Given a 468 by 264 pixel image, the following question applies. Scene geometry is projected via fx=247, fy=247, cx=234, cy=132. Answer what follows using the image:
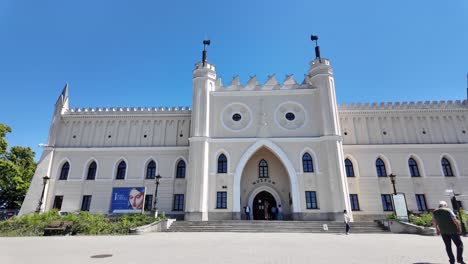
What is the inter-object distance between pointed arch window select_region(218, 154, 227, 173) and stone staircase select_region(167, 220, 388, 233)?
5183mm

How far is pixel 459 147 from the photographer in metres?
21.9

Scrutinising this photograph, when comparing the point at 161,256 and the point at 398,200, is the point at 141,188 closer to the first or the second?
the point at 161,256

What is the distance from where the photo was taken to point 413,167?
21891mm

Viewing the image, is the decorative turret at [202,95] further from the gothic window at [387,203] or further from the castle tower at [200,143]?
the gothic window at [387,203]

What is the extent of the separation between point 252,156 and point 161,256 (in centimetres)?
1611

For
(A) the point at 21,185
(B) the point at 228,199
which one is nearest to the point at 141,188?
(B) the point at 228,199

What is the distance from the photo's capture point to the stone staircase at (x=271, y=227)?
15.5 meters

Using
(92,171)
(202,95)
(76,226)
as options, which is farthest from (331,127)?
(92,171)

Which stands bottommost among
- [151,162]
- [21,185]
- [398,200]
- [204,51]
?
[398,200]

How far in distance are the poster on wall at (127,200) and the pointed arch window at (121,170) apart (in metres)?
1.21

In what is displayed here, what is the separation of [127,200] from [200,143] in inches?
322

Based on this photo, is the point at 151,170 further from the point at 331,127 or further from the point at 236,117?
the point at 331,127

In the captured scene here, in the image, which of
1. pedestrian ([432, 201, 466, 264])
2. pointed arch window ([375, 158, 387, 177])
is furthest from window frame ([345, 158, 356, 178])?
pedestrian ([432, 201, 466, 264])

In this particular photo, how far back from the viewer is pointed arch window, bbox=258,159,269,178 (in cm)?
2208
